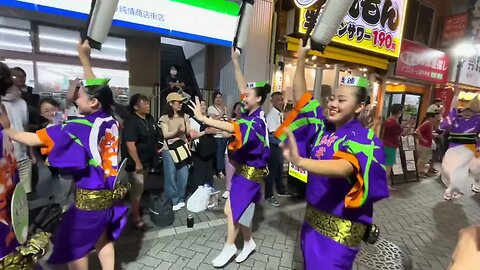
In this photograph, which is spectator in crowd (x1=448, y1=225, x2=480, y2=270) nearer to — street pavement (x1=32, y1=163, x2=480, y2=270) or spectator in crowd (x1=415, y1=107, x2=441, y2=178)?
street pavement (x1=32, y1=163, x2=480, y2=270)

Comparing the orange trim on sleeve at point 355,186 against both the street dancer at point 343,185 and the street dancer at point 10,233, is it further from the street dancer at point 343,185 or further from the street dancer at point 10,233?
the street dancer at point 10,233

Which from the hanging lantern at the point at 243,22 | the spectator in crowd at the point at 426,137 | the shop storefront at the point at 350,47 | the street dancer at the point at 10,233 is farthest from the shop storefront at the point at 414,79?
the street dancer at the point at 10,233

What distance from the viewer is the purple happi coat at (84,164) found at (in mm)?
1704

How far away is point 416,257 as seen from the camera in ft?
10.5

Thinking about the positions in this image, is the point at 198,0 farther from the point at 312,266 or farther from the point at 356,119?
the point at 312,266

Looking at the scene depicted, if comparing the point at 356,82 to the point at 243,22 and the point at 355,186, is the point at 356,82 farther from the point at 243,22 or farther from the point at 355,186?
the point at 243,22

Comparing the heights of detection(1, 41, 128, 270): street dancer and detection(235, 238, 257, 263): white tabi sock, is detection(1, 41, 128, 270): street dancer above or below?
above

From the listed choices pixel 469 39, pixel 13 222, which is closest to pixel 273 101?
pixel 13 222

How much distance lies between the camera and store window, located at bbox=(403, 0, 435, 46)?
990cm

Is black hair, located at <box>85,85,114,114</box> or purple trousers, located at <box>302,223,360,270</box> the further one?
black hair, located at <box>85,85,114,114</box>

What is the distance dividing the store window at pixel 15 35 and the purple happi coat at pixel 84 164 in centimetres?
475

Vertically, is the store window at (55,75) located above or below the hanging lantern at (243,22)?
below

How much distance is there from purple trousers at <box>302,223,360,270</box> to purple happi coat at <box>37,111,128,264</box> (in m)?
1.45

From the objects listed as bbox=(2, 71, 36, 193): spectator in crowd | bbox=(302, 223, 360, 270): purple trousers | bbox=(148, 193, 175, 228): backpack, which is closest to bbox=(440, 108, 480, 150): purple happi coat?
bbox=(302, 223, 360, 270): purple trousers
